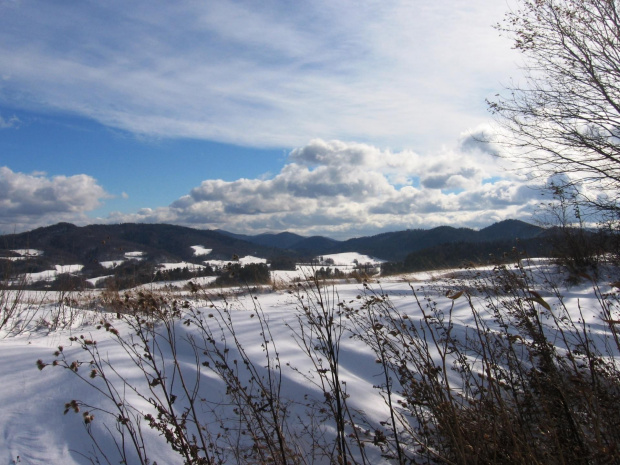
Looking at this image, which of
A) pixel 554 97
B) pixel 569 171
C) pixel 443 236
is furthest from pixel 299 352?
pixel 443 236

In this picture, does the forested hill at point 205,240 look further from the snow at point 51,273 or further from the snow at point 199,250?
the snow at point 199,250

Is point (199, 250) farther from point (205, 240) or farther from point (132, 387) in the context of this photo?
point (132, 387)

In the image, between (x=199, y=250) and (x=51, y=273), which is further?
(x=199, y=250)

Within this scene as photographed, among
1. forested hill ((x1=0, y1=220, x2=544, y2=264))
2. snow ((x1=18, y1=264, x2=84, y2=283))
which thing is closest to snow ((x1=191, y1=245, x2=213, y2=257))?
forested hill ((x1=0, y1=220, x2=544, y2=264))

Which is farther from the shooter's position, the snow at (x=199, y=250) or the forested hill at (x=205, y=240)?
the snow at (x=199, y=250)

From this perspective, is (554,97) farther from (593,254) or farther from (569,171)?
(593,254)

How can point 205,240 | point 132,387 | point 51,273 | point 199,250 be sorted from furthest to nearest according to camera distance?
point 205,240
point 199,250
point 51,273
point 132,387

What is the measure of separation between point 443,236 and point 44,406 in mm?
156102

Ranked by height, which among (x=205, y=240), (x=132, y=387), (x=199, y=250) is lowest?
(x=132, y=387)

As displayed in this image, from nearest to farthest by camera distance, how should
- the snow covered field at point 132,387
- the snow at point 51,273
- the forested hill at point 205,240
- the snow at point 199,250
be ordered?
1. the snow covered field at point 132,387
2. the snow at point 51,273
3. the forested hill at point 205,240
4. the snow at point 199,250

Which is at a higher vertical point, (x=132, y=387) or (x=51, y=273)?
(x=51, y=273)

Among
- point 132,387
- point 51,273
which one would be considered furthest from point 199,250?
point 132,387

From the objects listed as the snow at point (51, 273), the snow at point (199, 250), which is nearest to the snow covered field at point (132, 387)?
the snow at point (51, 273)

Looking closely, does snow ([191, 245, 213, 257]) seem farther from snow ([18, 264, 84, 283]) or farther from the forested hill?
snow ([18, 264, 84, 283])
